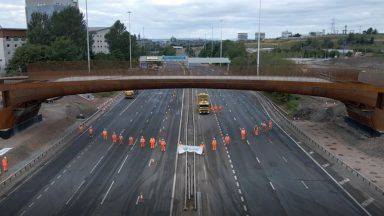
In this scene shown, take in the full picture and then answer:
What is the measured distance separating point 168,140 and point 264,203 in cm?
1862

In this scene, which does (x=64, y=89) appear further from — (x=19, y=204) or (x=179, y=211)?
(x=179, y=211)

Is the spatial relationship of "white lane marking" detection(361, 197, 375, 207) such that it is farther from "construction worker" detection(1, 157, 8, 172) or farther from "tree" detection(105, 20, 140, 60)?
"tree" detection(105, 20, 140, 60)

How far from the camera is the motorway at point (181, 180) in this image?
25.3m

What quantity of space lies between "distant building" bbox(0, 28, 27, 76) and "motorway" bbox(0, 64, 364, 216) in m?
74.5

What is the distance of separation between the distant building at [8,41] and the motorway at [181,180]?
244ft

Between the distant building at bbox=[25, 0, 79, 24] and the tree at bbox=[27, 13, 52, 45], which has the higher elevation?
the distant building at bbox=[25, 0, 79, 24]

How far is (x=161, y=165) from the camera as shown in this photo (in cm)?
3419

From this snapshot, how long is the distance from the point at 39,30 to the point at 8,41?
17.0m

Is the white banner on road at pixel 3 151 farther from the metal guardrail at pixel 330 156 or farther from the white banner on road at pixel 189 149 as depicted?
the metal guardrail at pixel 330 156

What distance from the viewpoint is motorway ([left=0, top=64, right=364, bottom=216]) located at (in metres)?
25.3

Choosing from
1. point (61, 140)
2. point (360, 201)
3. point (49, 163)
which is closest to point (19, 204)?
point (49, 163)

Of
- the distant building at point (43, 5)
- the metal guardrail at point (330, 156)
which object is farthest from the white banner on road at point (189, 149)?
the distant building at point (43, 5)

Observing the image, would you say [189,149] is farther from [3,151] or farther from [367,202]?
[367,202]

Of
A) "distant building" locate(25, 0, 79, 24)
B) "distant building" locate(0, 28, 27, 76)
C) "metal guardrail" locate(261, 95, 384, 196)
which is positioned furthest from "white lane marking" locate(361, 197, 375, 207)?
"distant building" locate(25, 0, 79, 24)
